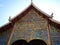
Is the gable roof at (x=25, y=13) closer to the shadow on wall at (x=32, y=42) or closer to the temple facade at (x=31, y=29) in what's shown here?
the temple facade at (x=31, y=29)

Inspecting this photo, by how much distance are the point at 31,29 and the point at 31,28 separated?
10 cm

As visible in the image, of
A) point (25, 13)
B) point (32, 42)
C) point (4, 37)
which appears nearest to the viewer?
point (4, 37)

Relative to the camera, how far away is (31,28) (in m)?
12.9

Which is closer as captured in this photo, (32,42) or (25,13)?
(32,42)

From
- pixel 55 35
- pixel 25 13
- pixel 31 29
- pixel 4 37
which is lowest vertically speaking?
pixel 4 37

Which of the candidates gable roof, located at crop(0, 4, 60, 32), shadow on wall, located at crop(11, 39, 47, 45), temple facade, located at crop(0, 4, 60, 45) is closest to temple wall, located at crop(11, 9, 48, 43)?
temple facade, located at crop(0, 4, 60, 45)

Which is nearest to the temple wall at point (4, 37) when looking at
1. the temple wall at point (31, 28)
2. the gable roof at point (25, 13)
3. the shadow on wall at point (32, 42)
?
the gable roof at point (25, 13)

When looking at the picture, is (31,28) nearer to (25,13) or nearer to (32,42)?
(32,42)

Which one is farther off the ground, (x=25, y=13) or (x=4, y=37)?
(x=25, y=13)

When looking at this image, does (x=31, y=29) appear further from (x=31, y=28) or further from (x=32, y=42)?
(x=32, y=42)

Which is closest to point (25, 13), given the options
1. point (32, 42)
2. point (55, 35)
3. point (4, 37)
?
point (32, 42)

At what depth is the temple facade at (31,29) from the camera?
12.2m

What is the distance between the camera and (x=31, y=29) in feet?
42.0

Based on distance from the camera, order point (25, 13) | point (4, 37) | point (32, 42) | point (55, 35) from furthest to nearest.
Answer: point (25, 13) → point (32, 42) → point (4, 37) → point (55, 35)
